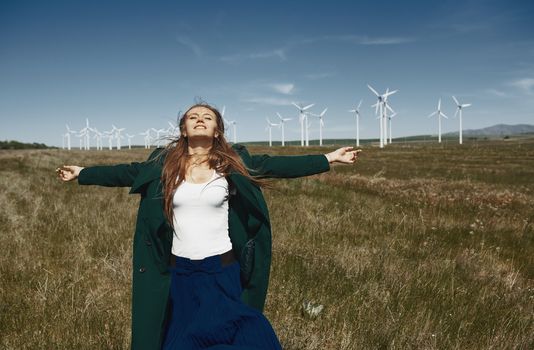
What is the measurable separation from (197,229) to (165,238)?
299mm

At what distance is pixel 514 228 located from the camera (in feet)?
27.5

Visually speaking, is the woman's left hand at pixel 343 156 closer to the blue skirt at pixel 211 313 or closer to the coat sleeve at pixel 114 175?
the blue skirt at pixel 211 313

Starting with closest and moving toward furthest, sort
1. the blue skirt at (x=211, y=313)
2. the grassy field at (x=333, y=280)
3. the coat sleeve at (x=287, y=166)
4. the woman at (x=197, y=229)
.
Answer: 1. the blue skirt at (x=211, y=313)
2. the woman at (x=197, y=229)
3. the coat sleeve at (x=287, y=166)
4. the grassy field at (x=333, y=280)

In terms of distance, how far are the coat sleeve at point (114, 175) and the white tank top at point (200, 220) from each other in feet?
2.04

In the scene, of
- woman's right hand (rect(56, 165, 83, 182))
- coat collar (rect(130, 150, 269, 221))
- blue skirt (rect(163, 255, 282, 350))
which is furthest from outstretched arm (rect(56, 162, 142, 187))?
blue skirt (rect(163, 255, 282, 350))

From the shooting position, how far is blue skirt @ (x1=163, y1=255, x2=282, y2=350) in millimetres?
2123

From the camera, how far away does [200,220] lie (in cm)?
280

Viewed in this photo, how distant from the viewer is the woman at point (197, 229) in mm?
2705

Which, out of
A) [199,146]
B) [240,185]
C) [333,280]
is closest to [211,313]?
[240,185]

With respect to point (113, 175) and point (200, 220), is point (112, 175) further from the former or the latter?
point (200, 220)

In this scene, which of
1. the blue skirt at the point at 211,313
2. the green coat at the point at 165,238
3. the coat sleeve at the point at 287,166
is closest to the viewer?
the blue skirt at the point at 211,313

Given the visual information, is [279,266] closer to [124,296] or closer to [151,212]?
[124,296]

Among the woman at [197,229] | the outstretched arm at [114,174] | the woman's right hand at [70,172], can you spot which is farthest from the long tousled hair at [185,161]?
the woman's right hand at [70,172]

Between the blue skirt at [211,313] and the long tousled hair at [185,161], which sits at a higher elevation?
the long tousled hair at [185,161]
